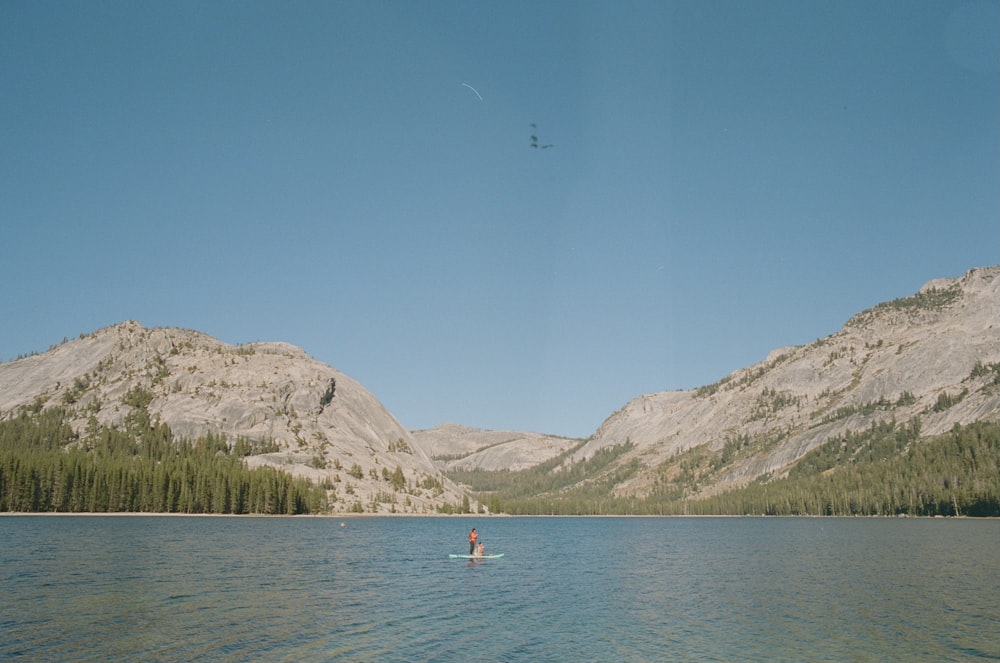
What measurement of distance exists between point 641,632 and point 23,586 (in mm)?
53338

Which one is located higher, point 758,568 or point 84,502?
point 84,502

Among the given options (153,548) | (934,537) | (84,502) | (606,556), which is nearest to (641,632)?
(606,556)

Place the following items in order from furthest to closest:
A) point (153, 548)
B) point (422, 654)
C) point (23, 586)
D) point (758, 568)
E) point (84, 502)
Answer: point (84, 502) < point (153, 548) < point (758, 568) < point (23, 586) < point (422, 654)

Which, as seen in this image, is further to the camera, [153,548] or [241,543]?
[241,543]

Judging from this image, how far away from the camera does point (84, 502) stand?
19312 centimetres

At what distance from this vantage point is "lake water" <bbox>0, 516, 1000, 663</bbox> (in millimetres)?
43688

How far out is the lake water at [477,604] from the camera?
43688 millimetres

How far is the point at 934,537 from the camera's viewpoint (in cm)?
14462

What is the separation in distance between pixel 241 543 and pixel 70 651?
8107cm

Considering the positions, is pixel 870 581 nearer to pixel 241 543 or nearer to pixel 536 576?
pixel 536 576

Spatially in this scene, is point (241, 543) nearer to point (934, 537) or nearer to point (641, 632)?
point (641, 632)

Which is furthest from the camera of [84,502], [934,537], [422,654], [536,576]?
[84,502]

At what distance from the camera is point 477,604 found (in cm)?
6316

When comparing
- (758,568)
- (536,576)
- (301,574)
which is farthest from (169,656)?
(758,568)
